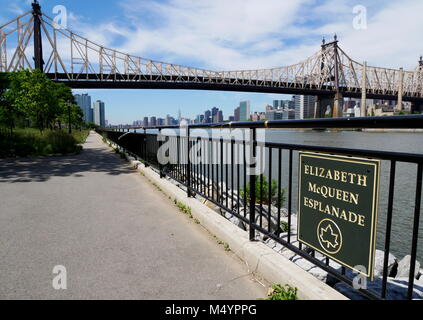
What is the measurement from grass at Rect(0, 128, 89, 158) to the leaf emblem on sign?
44.4 ft

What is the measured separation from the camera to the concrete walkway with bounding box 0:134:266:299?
2.47m

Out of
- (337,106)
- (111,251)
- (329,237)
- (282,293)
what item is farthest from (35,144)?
(337,106)

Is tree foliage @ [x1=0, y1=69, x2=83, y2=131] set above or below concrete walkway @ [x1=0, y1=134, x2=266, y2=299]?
above

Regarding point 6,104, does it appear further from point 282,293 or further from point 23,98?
point 282,293

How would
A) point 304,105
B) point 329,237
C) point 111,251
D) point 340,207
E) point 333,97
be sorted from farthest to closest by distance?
point 304,105
point 333,97
point 111,251
point 329,237
point 340,207

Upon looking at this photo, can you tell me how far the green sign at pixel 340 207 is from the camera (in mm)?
1938

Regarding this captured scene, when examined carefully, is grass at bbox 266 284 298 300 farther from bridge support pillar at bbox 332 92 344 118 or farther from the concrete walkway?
bridge support pillar at bbox 332 92 344 118

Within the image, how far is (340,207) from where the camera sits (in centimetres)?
214

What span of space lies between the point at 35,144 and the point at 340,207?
14.7 metres

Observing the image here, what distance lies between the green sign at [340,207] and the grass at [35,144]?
1334cm

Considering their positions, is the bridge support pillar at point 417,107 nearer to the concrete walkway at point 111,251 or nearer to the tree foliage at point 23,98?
the tree foliage at point 23,98

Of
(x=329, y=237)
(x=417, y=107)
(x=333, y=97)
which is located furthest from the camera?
(x=417, y=107)

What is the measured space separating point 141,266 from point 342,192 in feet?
6.16

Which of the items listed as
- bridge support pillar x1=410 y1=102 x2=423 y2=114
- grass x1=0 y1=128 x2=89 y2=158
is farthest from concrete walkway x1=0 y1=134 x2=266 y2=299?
bridge support pillar x1=410 y1=102 x2=423 y2=114
